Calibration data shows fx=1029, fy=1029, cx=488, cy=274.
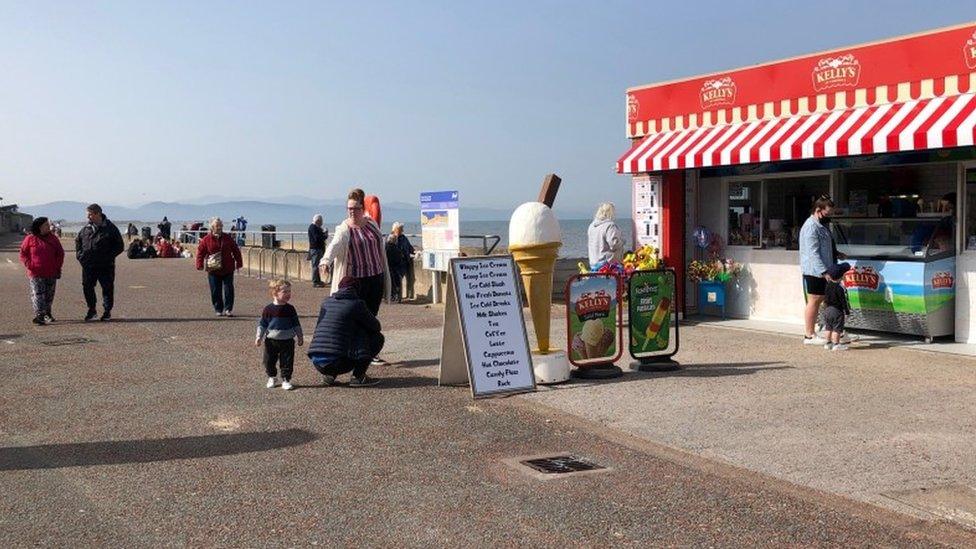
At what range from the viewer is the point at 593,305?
1012 centimetres

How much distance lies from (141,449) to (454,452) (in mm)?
2164

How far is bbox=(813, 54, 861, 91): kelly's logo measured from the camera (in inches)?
489

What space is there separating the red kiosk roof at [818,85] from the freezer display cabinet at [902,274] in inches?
60.5

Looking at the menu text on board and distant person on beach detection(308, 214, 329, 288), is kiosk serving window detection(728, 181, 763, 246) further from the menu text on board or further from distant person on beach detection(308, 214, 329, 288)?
A: distant person on beach detection(308, 214, 329, 288)

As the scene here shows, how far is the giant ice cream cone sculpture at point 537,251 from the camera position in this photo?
9648 mm

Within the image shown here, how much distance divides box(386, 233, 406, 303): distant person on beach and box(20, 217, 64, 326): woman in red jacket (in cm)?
618

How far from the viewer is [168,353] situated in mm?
11852

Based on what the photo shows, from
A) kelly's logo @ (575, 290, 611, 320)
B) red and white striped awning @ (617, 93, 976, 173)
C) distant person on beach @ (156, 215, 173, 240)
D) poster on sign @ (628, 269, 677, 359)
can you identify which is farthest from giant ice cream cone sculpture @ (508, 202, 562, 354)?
distant person on beach @ (156, 215, 173, 240)

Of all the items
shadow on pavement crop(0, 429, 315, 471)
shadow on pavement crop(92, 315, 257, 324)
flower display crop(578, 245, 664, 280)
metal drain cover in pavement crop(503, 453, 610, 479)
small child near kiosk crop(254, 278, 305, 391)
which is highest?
flower display crop(578, 245, 664, 280)

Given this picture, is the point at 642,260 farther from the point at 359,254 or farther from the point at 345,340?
the point at 345,340

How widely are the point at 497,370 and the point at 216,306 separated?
830cm

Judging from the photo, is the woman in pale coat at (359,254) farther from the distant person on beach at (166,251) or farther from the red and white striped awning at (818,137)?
the distant person on beach at (166,251)

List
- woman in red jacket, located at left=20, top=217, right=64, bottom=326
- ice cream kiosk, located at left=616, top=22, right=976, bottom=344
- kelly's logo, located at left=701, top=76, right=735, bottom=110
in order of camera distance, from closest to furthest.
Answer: ice cream kiosk, located at left=616, top=22, right=976, bottom=344, kelly's logo, located at left=701, top=76, right=735, bottom=110, woman in red jacket, located at left=20, top=217, right=64, bottom=326

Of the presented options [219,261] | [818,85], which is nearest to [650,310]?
[818,85]
